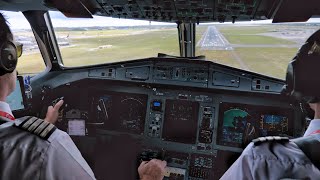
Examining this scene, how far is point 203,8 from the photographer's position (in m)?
2.84

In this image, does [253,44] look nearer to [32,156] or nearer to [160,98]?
[160,98]

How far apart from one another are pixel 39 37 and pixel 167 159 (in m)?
2.14

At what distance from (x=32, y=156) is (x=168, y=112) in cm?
284

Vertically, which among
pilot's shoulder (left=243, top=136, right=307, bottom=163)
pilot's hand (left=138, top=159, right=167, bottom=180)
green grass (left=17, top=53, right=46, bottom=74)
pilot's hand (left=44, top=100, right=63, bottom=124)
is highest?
green grass (left=17, top=53, right=46, bottom=74)

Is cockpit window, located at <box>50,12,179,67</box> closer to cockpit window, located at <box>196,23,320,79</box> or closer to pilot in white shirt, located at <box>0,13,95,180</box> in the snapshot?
cockpit window, located at <box>196,23,320,79</box>

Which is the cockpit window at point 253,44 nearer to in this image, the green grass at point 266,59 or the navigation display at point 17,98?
the green grass at point 266,59

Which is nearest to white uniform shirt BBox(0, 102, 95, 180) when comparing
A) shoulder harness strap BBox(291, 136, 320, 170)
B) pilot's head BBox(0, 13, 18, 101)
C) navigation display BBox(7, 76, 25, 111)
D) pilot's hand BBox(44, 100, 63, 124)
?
pilot's head BBox(0, 13, 18, 101)

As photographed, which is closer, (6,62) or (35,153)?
(35,153)

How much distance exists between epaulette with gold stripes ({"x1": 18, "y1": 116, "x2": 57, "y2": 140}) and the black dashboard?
8.68 feet

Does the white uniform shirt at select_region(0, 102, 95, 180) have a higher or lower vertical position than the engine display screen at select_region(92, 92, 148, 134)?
lower

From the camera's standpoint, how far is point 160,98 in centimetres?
378

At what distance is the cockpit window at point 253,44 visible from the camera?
3211 millimetres

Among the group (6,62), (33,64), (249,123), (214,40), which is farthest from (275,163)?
(33,64)

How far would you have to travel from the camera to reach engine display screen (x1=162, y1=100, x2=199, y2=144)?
144 inches
